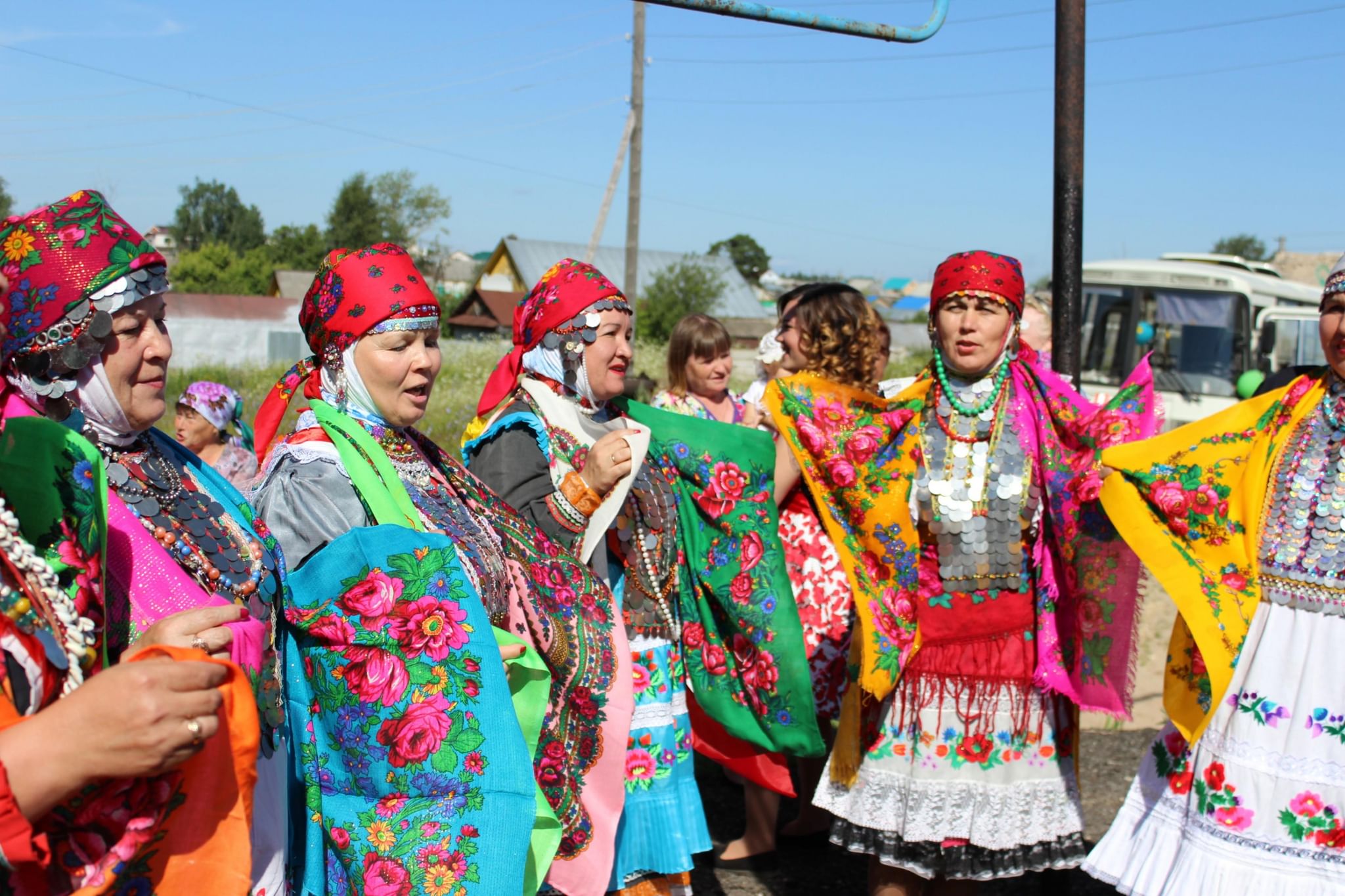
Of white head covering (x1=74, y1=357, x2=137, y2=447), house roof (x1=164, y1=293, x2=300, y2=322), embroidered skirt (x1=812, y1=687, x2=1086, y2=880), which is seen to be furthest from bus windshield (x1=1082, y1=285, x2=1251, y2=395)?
house roof (x1=164, y1=293, x2=300, y2=322)

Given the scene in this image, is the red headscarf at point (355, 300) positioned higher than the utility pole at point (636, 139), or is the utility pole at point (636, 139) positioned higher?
the utility pole at point (636, 139)

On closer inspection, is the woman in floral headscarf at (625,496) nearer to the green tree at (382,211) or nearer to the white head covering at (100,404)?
the white head covering at (100,404)

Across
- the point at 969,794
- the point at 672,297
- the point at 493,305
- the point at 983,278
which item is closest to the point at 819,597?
the point at 969,794

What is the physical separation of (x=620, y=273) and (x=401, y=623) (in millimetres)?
40342

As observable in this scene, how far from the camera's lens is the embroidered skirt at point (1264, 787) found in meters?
2.79

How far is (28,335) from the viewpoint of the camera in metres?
1.74

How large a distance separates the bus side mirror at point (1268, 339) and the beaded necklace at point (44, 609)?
1430 cm

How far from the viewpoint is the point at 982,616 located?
3.29 m

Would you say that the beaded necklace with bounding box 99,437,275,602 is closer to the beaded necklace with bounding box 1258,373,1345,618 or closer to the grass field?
the beaded necklace with bounding box 1258,373,1345,618

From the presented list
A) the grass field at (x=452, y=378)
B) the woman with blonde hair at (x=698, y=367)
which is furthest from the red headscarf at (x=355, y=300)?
the grass field at (x=452, y=378)

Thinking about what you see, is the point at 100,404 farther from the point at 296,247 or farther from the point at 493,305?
the point at 296,247

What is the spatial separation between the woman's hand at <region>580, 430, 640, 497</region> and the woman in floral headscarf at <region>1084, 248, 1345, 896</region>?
4.55ft

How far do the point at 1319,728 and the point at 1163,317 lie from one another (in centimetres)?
1229

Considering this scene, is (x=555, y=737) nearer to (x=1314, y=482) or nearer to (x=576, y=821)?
(x=576, y=821)
